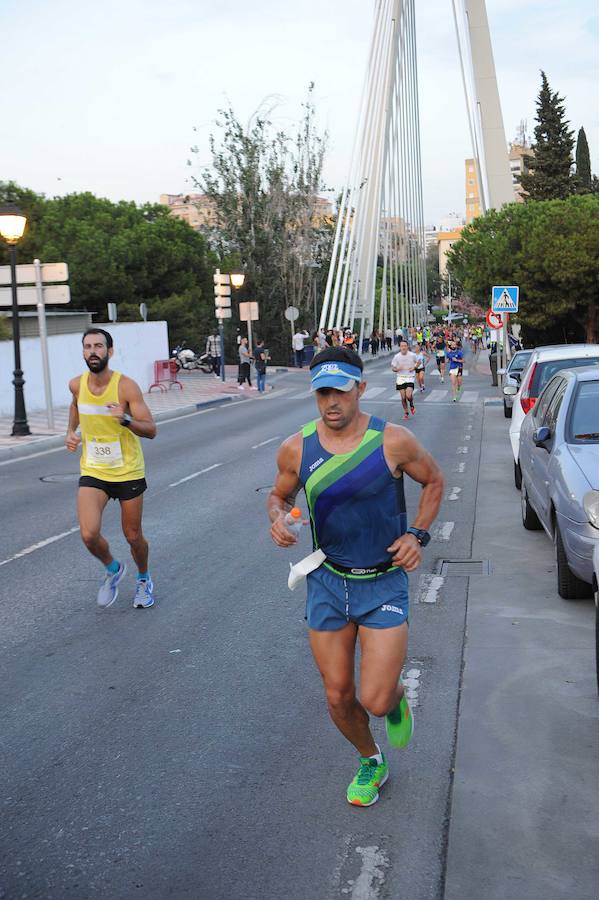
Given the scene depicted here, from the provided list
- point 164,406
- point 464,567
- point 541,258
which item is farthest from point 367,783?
point 541,258

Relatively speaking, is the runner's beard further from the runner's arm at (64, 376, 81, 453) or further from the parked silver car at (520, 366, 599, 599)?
the parked silver car at (520, 366, 599, 599)

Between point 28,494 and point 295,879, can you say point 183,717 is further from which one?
point 28,494

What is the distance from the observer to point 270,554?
9.73 meters

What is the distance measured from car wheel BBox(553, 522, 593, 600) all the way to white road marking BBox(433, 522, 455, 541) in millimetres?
2709

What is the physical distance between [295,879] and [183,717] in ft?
5.96

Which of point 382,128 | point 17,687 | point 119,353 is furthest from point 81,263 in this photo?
point 17,687

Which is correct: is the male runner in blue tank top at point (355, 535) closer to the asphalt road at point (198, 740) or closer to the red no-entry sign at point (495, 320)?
the asphalt road at point (198, 740)

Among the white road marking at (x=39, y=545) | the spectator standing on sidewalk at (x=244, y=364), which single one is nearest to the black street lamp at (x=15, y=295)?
the white road marking at (x=39, y=545)

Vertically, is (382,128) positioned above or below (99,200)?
above

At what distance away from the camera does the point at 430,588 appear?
8.37 metres

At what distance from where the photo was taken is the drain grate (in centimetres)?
884

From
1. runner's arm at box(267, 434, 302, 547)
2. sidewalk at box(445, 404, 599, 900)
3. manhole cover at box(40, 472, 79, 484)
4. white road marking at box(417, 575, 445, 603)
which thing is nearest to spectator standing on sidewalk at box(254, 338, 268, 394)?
manhole cover at box(40, 472, 79, 484)

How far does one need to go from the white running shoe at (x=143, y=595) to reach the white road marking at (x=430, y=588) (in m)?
1.97

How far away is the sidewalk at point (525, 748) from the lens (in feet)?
12.5
